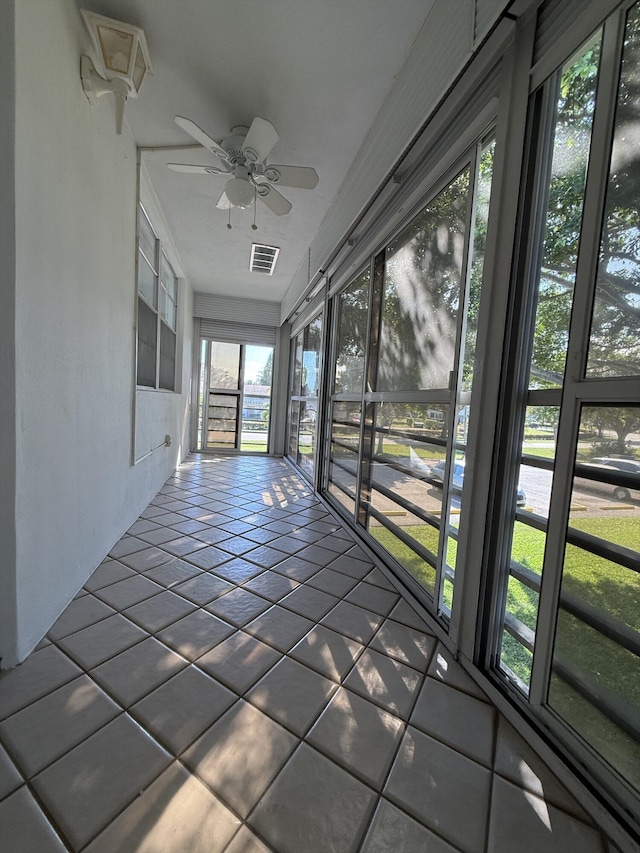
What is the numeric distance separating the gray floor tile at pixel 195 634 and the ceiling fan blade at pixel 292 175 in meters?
2.61

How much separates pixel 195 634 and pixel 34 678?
0.57m

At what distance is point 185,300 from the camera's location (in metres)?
5.07

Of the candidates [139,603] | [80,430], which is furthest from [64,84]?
[139,603]

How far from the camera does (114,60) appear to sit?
166 centimetres

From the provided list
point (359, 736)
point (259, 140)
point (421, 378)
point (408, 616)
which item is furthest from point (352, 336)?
point (359, 736)

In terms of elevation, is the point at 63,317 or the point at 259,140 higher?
the point at 259,140

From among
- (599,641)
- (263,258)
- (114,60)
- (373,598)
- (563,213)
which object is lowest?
(373,598)

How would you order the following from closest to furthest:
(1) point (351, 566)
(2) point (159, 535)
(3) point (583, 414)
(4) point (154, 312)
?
(3) point (583, 414) < (1) point (351, 566) < (2) point (159, 535) < (4) point (154, 312)

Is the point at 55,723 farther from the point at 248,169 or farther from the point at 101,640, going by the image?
the point at 248,169

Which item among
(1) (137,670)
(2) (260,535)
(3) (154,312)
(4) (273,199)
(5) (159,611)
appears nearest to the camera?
(1) (137,670)

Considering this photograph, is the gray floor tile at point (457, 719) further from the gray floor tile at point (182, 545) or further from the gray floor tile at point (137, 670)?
Result: the gray floor tile at point (182, 545)

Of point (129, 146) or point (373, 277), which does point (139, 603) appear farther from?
point (129, 146)

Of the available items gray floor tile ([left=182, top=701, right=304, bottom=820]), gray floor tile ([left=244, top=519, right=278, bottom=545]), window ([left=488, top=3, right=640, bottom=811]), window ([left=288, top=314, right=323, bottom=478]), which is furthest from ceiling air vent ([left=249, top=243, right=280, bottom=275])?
gray floor tile ([left=182, top=701, right=304, bottom=820])

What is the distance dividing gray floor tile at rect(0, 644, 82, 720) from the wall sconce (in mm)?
2578
